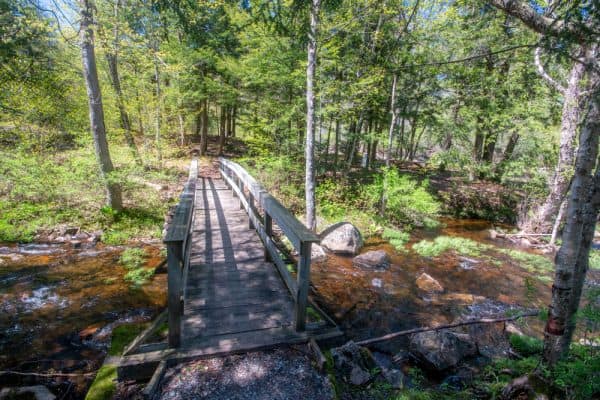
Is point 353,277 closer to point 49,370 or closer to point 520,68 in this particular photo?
point 49,370

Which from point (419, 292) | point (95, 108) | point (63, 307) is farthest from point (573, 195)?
point (95, 108)

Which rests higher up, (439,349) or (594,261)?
(594,261)

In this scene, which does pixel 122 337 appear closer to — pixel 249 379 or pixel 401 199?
pixel 249 379

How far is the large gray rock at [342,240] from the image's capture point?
8062 mm

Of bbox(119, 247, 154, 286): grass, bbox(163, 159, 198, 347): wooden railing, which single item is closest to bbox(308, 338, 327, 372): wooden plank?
bbox(163, 159, 198, 347): wooden railing

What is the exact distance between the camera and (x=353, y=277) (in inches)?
260

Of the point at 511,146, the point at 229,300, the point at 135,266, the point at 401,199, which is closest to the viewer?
the point at 229,300

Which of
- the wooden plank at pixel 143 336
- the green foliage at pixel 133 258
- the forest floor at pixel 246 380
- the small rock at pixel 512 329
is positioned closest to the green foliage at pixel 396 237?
the small rock at pixel 512 329

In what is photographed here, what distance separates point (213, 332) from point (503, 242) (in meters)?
10.8

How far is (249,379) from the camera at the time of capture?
2582 millimetres

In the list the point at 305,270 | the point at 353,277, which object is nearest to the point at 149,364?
the point at 305,270

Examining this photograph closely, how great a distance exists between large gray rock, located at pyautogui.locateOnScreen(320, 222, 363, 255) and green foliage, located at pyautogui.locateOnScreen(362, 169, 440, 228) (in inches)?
127

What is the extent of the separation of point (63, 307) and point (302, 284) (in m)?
4.53

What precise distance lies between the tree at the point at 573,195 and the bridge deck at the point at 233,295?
2.51 m
